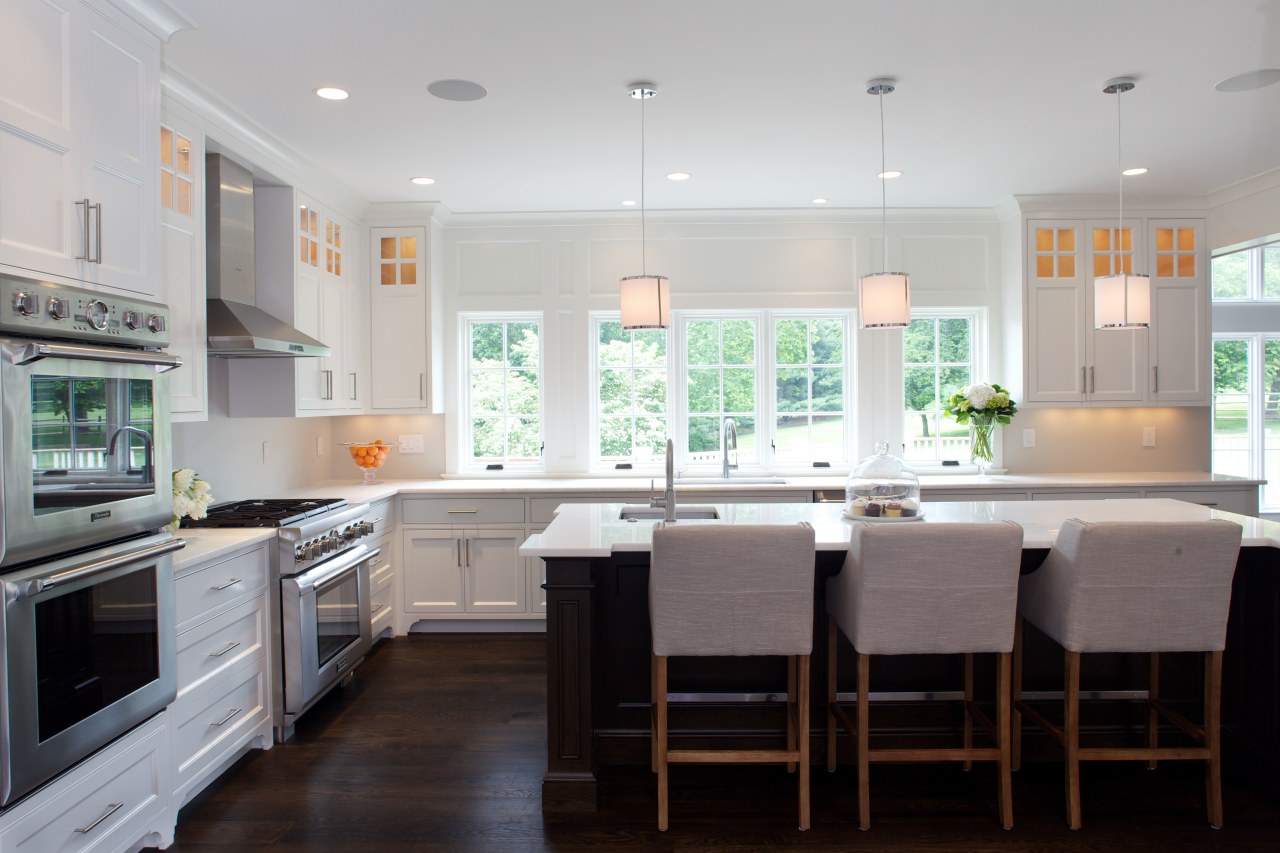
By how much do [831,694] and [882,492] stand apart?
78 centimetres

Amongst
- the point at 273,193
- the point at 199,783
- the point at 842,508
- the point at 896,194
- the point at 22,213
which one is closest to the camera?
the point at 22,213

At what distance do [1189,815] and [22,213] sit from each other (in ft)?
12.4

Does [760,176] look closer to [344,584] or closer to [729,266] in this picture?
[729,266]

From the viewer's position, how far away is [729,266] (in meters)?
5.16

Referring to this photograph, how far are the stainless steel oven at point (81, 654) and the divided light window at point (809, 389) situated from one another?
3714 millimetres

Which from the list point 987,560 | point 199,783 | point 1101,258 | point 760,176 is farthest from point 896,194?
point 199,783

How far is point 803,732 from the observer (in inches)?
96.5

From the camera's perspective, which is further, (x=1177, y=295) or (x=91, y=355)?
(x=1177, y=295)

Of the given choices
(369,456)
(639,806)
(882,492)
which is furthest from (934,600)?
(369,456)

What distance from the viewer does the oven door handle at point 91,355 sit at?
1859 millimetres

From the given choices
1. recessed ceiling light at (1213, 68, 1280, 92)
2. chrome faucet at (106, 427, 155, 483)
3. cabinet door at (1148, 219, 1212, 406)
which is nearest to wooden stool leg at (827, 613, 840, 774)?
chrome faucet at (106, 427, 155, 483)

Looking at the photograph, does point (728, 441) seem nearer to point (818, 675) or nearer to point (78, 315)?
point (818, 675)

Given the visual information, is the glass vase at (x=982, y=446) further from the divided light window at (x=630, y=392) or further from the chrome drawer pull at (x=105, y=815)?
the chrome drawer pull at (x=105, y=815)

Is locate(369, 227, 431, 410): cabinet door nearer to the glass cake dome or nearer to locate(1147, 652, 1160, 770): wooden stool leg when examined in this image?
the glass cake dome
